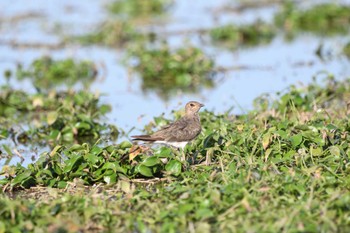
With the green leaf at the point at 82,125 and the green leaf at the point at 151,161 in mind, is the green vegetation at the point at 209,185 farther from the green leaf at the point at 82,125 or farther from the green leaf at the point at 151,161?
the green leaf at the point at 82,125

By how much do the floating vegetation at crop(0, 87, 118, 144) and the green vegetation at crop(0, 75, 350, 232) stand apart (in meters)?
1.89

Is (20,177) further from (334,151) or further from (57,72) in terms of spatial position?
(57,72)

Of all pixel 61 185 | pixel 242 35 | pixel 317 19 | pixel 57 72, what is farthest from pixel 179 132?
pixel 317 19

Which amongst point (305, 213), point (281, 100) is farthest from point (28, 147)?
point (305, 213)

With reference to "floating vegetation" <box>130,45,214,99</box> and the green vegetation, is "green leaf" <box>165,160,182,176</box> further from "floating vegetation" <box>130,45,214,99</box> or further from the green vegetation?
"floating vegetation" <box>130,45,214,99</box>

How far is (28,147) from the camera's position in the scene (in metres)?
10.3

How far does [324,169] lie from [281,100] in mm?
2880

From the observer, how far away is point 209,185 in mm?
7133

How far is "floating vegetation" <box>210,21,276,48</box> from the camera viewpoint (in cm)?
1681

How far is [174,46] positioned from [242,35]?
5.84 feet

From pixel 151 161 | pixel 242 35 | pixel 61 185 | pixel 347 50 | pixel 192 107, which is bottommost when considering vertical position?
pixel 347 50

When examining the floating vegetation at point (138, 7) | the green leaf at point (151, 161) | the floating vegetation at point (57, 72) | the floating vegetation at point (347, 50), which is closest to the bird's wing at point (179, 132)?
the green leaf at point (151, 161)

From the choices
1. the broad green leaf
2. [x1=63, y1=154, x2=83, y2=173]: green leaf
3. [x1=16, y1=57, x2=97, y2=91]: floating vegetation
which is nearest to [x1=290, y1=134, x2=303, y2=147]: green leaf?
the broad green leaf

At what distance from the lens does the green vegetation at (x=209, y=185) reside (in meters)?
6.47
